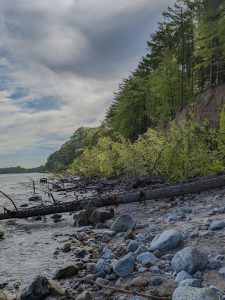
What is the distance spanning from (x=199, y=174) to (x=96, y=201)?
4534 mm

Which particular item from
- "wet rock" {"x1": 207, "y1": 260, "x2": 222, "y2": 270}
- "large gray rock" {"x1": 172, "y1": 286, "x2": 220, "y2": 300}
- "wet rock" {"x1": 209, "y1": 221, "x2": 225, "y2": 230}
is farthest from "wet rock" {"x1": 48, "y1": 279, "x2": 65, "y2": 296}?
"wet rock" {"x1": 209, "y1": 221, "x2": 225, "y2": 230}

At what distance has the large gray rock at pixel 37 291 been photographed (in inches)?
226

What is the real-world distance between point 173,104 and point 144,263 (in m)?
43.2

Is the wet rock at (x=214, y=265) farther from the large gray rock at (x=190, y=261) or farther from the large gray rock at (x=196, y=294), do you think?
the large gray rock at (x=196, y=294)

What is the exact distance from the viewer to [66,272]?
6.73m

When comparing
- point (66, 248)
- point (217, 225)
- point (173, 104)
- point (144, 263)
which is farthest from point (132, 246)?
point (173, 104)

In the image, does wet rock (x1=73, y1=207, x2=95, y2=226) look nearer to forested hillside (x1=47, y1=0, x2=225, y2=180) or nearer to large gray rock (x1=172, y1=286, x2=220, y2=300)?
forested hillside (x1=47, y1=0, x2=225, y2=180)

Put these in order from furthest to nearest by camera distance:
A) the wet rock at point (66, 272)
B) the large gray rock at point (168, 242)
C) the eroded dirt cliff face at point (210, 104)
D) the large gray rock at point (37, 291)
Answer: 1. the eroded dirt cliff face at point (210, 104)
2. the large gray rock at point (168, 242)
3. the wet rock at point (66, 272)
4. the large gray rock at point (37, 291)

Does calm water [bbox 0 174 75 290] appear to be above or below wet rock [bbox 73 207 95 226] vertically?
below

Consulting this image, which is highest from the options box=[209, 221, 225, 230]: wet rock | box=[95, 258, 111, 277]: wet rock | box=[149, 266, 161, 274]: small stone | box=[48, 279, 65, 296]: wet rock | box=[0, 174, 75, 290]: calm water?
box=[209, 221, 225, 230]: wet rock

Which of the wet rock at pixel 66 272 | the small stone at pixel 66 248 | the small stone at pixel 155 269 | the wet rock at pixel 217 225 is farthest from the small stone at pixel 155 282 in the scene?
the small stone at pixel 66 248

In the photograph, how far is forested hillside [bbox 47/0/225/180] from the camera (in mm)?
15422

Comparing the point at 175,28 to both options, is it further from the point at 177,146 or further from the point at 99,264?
the point at 99,264

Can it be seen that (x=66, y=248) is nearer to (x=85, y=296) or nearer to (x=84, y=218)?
(x=84, y=218)
